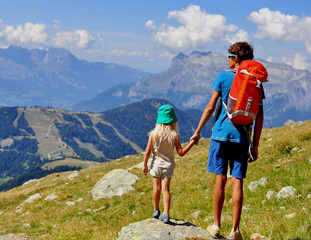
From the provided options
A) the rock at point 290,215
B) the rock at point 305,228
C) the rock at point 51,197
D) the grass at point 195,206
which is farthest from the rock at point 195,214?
the rock at point 51,197

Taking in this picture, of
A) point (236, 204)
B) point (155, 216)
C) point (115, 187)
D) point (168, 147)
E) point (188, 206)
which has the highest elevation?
point (168, 147)

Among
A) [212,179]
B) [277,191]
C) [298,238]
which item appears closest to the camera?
[298,238]

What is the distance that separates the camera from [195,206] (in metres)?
9.77

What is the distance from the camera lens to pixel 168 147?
6.92 metres

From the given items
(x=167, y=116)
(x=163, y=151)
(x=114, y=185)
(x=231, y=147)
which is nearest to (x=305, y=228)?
(x=231, y=147)

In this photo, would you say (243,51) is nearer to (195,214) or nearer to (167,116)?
(167,116)

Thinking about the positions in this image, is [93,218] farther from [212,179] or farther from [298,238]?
[298,238]

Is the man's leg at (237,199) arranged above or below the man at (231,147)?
below

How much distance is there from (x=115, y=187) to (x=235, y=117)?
1234cm

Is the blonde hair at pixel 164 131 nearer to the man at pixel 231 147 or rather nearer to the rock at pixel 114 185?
the man at pixel 231 147

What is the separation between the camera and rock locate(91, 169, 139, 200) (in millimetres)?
15938

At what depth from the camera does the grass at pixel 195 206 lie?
6.64 metres

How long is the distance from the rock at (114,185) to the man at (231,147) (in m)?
10.6

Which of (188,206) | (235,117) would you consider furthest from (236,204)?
(188,206)
